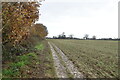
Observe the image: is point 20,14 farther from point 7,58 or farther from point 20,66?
point 7,58

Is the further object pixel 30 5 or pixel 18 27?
pixel 30 5

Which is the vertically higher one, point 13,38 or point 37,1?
point 37,1

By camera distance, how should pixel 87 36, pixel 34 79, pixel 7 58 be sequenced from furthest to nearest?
pixel 87 36 < pixel 7 58 < pixel 34 79

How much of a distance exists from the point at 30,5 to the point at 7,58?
448 cm

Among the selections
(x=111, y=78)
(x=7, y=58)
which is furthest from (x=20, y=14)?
(x=111, y=78)

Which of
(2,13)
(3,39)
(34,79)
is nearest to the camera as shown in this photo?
(2,13)

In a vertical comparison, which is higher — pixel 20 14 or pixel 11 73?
pixel 20 14

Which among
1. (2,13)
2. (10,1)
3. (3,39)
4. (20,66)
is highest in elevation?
(10,1)

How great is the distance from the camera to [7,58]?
9156 millimetres

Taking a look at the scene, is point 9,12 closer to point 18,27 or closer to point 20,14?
point 20,14

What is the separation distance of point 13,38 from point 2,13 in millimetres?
2176

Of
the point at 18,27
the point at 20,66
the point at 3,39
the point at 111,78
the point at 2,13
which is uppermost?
the point at 2,13

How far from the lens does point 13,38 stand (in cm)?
731

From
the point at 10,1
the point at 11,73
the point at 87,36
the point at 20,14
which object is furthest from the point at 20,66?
the point at 87,36
